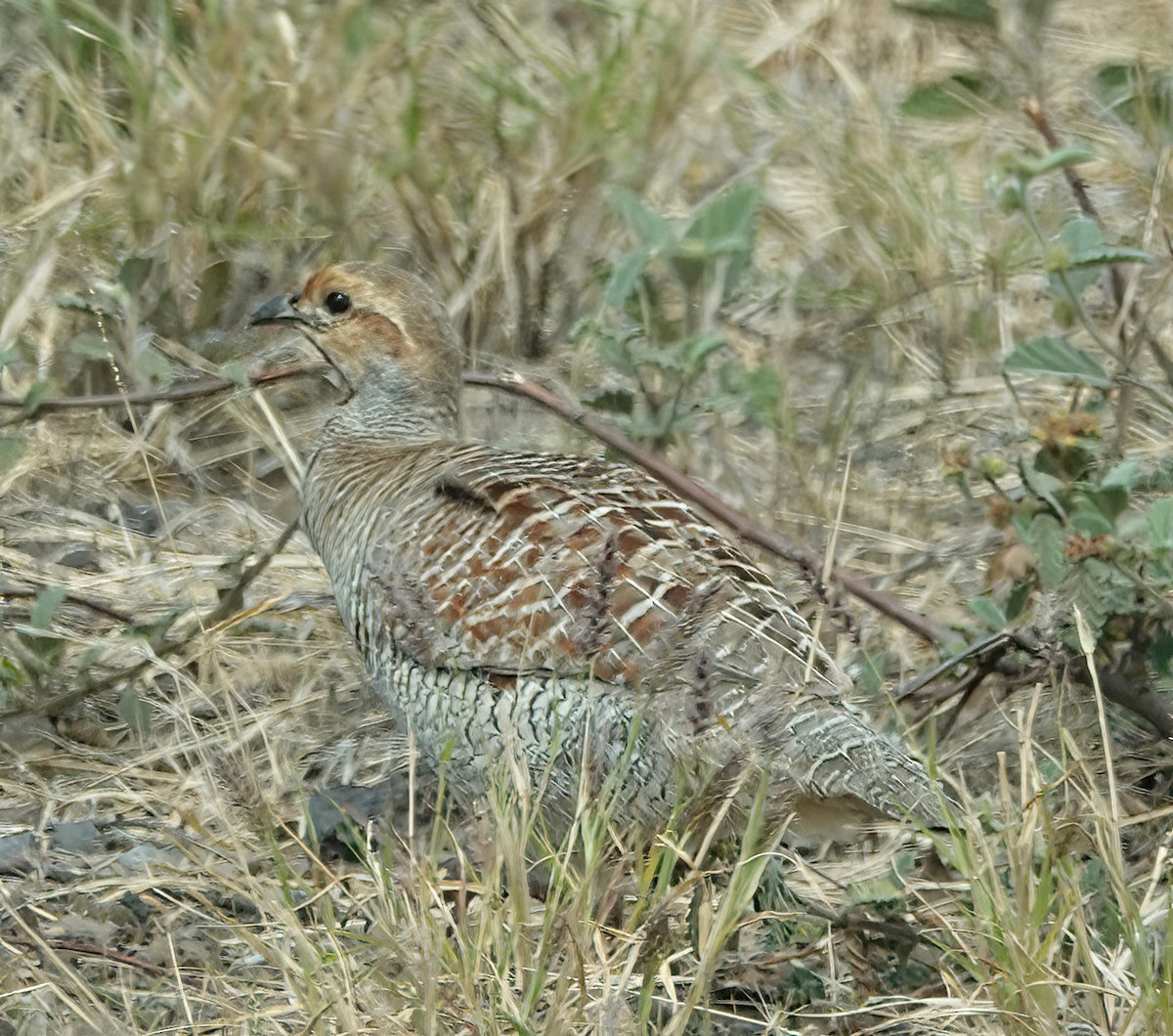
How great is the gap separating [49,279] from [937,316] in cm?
240

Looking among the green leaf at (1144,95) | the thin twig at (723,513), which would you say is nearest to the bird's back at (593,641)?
the thin twig at (723,513)

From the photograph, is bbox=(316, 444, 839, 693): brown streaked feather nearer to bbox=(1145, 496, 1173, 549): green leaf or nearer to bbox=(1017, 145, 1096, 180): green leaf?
bbox=(1145, 496, 1173, 549): green leaf

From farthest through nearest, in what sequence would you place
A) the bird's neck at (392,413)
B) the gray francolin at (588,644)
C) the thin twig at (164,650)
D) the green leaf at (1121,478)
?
the bird's neck at (392,413) < the thin twig at (164,650) < the green leaf at (1121,478) < the gray francolin at (588,644)

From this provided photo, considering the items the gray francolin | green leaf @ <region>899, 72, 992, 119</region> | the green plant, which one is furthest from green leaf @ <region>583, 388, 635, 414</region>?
green leaf @ <region>899, 72, 992, 119</region>

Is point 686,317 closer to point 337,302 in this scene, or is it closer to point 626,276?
point 626,276

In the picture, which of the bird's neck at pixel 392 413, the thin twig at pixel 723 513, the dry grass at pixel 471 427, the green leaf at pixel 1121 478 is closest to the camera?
the dry grass at pixel 471 427

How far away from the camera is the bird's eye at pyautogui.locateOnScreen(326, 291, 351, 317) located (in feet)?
13.4

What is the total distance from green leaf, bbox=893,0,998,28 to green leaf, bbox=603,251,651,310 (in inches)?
36.3

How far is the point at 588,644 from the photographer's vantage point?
8.82 ft

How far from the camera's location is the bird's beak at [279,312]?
4125mm

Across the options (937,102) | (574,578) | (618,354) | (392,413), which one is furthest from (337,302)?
(937,102)

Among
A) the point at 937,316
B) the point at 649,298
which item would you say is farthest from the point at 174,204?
the point at 937,316

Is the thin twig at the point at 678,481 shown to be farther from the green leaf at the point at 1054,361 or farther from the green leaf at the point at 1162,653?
the green leaf at the point at 1054,361

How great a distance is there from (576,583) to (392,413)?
1.10 m
